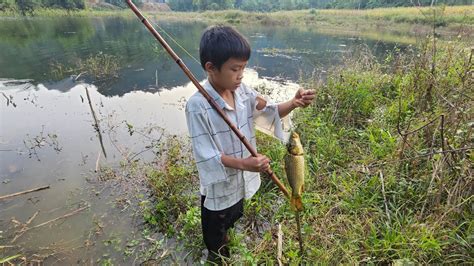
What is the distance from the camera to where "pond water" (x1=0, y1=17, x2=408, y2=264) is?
3602 mm

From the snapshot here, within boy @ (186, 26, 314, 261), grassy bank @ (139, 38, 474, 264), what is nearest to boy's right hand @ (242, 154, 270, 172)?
boy @ (186, 26, 314, 261)

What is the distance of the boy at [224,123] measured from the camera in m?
1.80

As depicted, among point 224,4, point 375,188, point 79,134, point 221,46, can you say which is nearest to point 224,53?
point 221,46

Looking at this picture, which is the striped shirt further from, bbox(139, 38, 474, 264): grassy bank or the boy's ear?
bbox(139, 38, 474, 264): grassy bank

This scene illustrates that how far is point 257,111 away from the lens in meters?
2.34

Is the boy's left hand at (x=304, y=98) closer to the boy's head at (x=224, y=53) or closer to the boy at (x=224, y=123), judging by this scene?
the boy at (x=224, y=123)

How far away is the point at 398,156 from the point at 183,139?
4.04 m

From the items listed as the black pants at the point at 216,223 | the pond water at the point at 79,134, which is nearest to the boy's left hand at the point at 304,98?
the black pants at the point at 216,223

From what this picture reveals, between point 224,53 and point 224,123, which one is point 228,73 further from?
point 224,123

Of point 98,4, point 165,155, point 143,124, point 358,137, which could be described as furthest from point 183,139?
point 98,4

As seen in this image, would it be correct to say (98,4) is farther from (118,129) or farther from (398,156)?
(398,156)

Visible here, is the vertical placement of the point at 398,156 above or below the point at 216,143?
below

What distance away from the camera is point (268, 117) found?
2.36 m

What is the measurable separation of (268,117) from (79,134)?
5525 mm
